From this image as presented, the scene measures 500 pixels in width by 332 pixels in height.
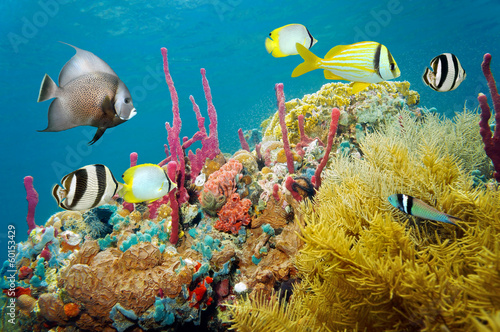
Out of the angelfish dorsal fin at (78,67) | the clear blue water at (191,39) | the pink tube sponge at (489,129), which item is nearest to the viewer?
the angelfish dorsal fin at (78,67)

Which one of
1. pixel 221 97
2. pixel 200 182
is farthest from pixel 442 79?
pixel 221 97

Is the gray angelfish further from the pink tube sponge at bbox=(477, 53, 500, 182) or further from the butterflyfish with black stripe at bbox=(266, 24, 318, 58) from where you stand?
the pink tube sponge at bbox=(477, 53, 500, 182)

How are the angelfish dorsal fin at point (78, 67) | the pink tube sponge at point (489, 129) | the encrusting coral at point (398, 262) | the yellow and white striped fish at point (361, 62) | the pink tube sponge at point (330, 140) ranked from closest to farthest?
the encrusting coral at point (398, 262) → the angelfish dorsal fin at point (78, 67) → the yellow and white striped fish at point (361, 62) → the pink tube sponge at point (489, 129) → the pink tube sponge at point (330, 140)

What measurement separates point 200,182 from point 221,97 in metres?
50.9

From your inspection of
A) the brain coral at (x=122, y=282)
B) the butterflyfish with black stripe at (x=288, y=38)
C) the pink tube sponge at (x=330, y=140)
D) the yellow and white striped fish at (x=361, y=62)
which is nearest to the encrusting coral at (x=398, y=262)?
the yellow and white striped fish at (x=361, y=62)

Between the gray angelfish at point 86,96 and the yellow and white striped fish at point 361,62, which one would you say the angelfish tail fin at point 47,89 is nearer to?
the gray angelfish at point 86,96

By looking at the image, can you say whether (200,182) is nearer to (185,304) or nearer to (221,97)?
(185,304)

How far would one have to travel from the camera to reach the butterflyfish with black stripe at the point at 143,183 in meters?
2.29

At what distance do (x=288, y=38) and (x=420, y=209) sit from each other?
241 cm

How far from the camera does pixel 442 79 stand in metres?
2.39

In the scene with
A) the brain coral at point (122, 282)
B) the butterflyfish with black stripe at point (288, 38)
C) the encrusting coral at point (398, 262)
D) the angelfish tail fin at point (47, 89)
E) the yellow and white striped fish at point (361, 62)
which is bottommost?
the brain coral at point (122, 282)

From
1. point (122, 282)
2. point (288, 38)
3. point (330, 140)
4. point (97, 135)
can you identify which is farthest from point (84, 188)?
point (330, 140)

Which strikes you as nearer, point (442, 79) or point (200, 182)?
point (442, 79)

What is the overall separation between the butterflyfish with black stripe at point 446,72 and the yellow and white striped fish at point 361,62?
1.97 ft
